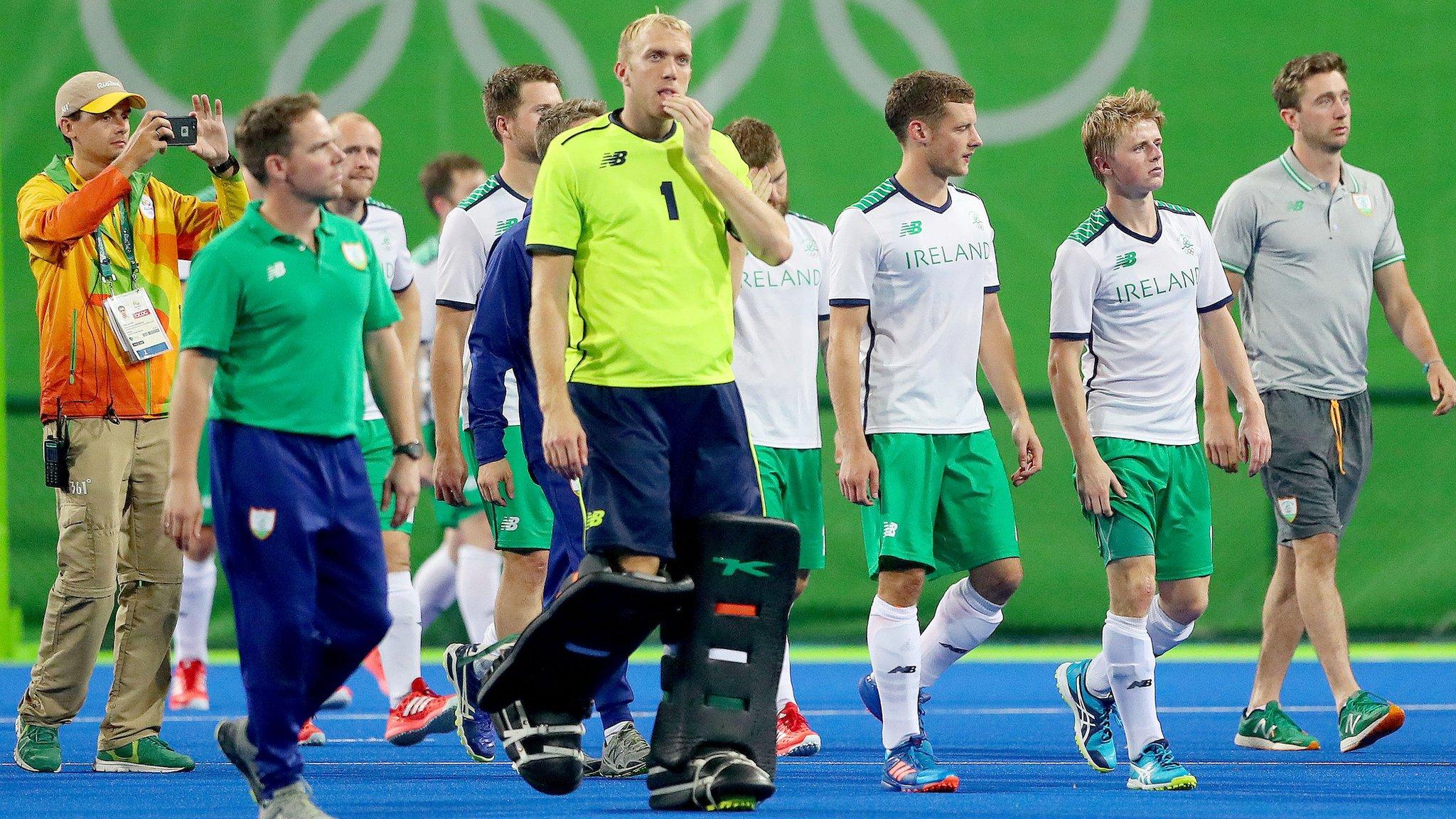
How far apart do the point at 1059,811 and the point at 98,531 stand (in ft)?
10.6

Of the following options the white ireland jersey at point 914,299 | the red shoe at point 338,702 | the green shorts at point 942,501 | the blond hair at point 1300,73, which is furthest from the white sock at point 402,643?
the blond hair at point 1300,73

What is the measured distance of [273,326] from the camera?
467cm

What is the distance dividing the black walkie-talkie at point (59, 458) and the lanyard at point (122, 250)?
0.49m

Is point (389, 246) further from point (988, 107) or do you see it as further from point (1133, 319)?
point (988, 107)

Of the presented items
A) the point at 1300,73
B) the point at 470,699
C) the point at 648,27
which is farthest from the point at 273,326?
the point at 1300,73

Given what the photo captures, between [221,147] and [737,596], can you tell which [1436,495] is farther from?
[221,147]

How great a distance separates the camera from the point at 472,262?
21.4 ft

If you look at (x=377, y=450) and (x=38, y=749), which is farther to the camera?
(x=377, y=450)

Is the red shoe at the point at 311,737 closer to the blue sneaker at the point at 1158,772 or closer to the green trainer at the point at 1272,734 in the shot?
the blue sneaker at the point at 1158,772

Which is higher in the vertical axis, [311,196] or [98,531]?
[311,196]

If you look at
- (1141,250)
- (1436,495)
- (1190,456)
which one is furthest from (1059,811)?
(1436,495)

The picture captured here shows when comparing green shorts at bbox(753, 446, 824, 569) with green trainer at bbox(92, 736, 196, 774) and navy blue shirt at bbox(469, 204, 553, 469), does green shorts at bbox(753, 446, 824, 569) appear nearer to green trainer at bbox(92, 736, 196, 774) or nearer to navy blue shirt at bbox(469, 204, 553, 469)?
navy blue shirt at bbox(469, 204, 553, 469)

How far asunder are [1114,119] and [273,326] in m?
2.83

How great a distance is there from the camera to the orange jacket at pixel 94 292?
6234 mm
